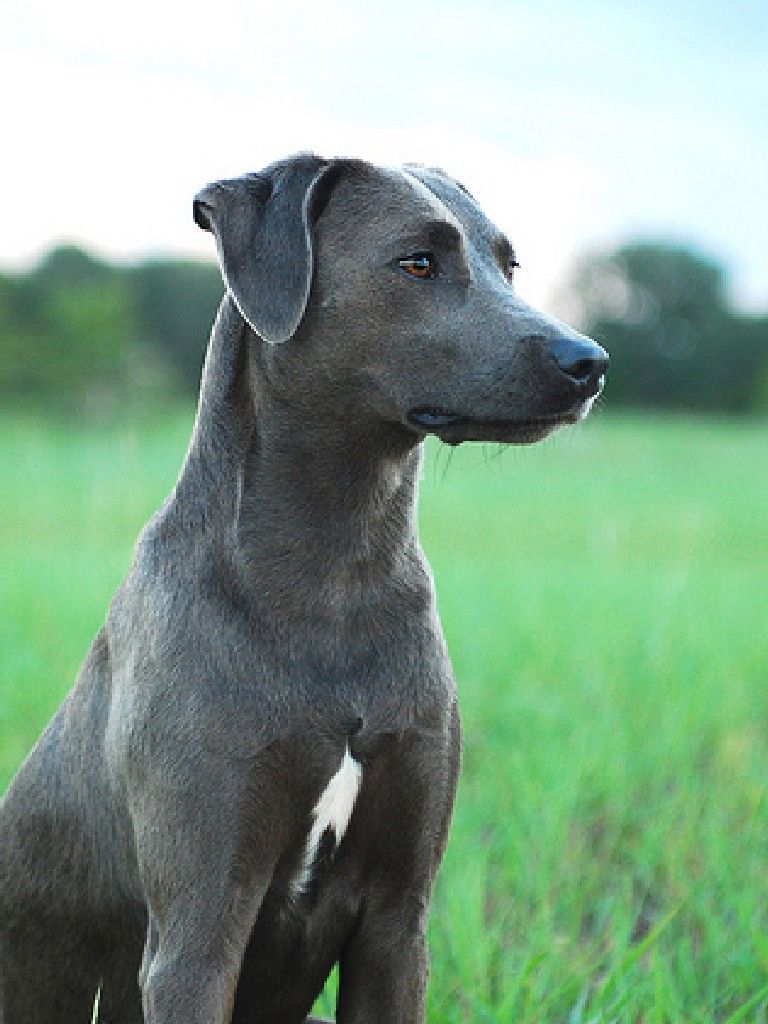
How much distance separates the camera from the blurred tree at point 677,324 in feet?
129

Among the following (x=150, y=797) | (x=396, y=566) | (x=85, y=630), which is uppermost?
(x=396, y=566)

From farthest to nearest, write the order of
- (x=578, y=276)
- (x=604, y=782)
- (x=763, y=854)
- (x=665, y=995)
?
(x=578, y=276), (x=604, y=782), (x=763, y=854), (x=665, y=995)

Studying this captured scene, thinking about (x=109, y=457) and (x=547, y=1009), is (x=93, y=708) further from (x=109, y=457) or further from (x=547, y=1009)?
(x=109, y=457)

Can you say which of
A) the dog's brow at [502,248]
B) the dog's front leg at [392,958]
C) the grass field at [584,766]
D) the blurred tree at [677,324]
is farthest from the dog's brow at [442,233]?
the blurred tree at [677,324]

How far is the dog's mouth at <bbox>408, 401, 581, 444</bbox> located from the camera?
218cm

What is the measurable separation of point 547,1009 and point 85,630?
385cm

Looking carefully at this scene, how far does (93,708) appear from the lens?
7.85 feet

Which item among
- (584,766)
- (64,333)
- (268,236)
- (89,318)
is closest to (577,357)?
(268,236)

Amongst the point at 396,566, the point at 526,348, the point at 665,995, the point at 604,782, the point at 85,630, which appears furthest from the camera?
the point at 85,630

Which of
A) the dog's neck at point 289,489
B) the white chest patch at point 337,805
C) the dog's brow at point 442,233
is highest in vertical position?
the dog's brow at point 442,233

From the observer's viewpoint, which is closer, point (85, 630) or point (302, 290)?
point (302, 290)

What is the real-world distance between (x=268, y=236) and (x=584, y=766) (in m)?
2.63

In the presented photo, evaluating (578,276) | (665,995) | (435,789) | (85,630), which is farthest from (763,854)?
(578,276)

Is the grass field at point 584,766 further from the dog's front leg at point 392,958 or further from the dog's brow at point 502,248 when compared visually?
the dog's front leg at point 392,958
